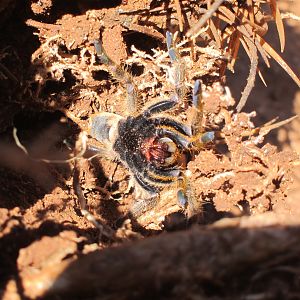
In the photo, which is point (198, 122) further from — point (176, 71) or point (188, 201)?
point (188, 201)

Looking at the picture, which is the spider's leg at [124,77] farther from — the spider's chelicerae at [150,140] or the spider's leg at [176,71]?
the spider's leg at [176,71]

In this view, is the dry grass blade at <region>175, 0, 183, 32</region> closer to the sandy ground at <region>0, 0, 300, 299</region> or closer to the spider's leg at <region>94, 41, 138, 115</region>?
the sandy ground at <region>0, 0, 300, 299</region>

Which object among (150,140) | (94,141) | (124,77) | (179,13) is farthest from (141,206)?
(179,13)

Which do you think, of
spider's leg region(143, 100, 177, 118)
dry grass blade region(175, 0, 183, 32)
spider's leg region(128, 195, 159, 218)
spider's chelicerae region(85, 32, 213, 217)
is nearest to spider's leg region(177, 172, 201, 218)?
spider's chelicerae region(85, 32, 213, 217)

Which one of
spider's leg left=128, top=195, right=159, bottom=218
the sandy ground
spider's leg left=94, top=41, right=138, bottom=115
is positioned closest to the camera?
the sandy ground

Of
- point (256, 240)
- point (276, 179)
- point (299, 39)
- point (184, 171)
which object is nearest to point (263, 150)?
point (276, 179)
